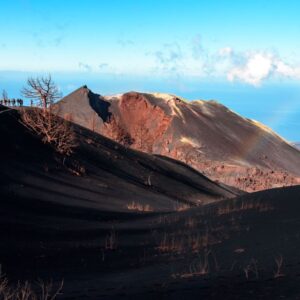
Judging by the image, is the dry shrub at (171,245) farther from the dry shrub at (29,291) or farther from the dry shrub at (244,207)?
the dry shrub at (29,291)

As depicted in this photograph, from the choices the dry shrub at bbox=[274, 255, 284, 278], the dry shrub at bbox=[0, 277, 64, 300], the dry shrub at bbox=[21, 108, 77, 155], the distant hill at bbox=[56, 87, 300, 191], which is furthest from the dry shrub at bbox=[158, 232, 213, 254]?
the distant hill at bbox=[56, 87, 300, 191]

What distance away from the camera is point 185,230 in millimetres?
14742

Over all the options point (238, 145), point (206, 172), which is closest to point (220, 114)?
point (238, 145)

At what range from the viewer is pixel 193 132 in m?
78.3

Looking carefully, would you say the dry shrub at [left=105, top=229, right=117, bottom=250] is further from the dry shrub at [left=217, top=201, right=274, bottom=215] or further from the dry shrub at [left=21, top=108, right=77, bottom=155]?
the dry shrub at [left=21, top=108, right=77, bottom=155]

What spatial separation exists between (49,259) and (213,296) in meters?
5.58

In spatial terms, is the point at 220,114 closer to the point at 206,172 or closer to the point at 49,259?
the point at 206,172

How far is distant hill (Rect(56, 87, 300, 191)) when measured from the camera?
66875mm

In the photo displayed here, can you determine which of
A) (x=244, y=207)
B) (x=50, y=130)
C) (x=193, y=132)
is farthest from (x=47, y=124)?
(x=193, y=132)

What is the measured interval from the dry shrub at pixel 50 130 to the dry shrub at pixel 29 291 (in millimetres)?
18327

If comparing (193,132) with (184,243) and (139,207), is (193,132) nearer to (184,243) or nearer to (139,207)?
(139,207)

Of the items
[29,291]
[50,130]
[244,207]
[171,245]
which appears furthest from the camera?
[50,130]

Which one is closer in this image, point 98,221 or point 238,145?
point 98,221

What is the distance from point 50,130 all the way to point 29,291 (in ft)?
67.7
